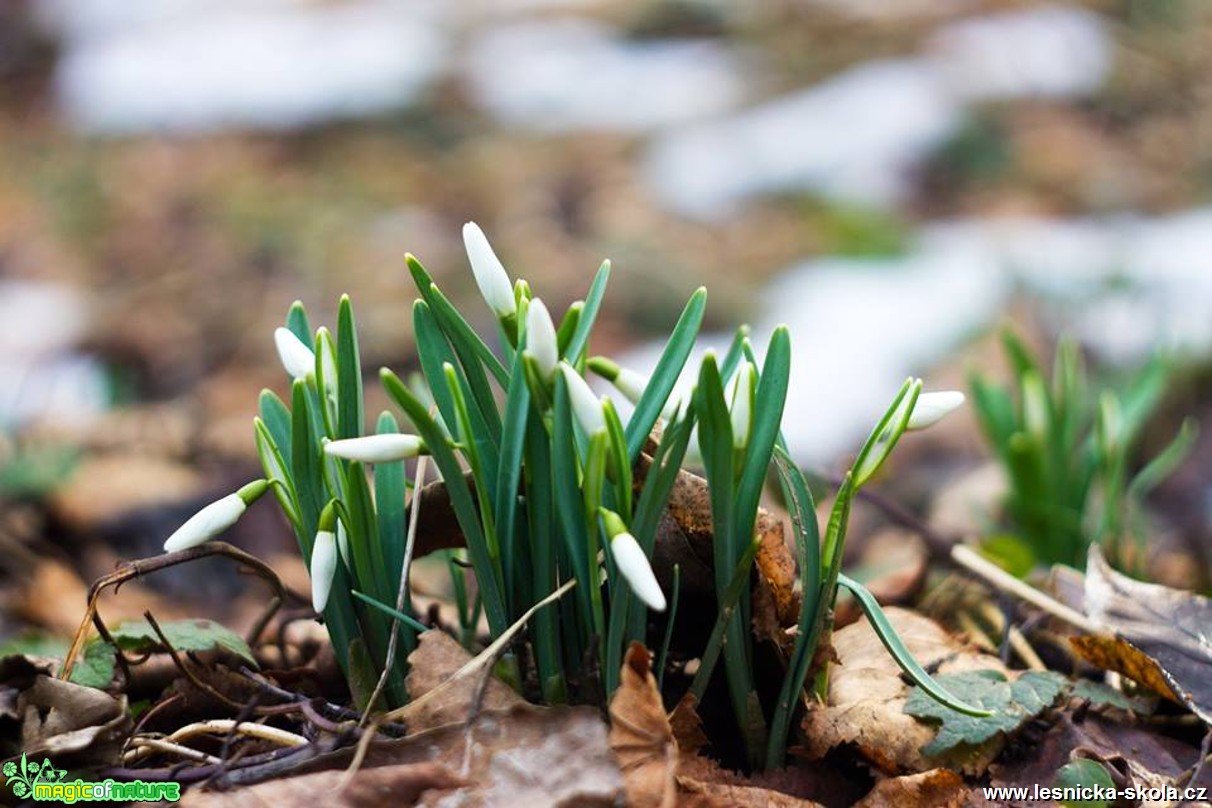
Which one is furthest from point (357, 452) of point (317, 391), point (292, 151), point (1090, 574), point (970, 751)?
point (292, 151)

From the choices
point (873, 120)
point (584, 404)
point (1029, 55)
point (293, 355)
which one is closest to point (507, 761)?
point (584, 404)

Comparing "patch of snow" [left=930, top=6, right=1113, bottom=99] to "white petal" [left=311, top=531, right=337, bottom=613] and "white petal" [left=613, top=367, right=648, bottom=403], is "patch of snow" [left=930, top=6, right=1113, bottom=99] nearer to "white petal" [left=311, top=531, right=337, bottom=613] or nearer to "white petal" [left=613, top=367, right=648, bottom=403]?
"white petal" [left=613, top=367, right=648, bottom=403]

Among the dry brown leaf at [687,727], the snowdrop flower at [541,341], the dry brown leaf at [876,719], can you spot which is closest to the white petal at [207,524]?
the snowdrop flower at [541,341]

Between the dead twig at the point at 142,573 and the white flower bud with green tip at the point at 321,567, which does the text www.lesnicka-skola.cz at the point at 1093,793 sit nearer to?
the white flower bud with green tip at the point at 321,567

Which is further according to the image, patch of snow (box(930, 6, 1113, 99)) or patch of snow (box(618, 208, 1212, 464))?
patch of snow (box(930, 6, 1113, 99))

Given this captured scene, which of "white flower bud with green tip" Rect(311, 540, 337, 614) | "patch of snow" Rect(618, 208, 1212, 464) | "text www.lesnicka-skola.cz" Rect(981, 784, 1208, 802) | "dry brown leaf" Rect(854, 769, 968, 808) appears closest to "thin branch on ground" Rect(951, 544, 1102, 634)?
"text www.lesnicka-skola.cz" Rect(981, 784, 1208, 802)

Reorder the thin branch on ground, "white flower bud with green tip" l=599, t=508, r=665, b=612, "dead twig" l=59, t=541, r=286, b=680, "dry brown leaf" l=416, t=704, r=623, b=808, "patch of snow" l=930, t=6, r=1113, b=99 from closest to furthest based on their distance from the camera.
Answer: "white flower bud with green tip" l=599, t=508, r=665, b=612 < "dry brown leaf" l=416, t=704, r=623, b=808 < "dead twig" l=59, t=541, r=286, b=680 < the thin branch on ground < "patch of snow" l=930, t=6, r=1113, b=99
